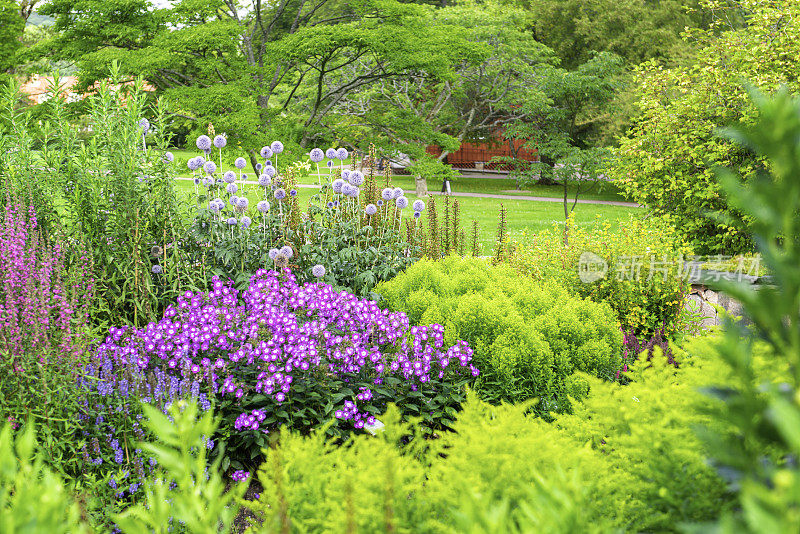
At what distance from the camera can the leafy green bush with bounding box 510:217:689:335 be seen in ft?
16.6

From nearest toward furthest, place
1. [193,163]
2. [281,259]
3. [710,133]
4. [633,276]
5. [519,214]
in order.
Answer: [281,259] < [193,163] < [633,276] < [710,133] < [519,214]

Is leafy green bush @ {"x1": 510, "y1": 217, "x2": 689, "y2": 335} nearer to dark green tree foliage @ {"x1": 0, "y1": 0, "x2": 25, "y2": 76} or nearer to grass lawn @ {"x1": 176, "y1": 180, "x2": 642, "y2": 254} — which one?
grass lawn @ {"x1": 176, "y1": 180, "x2": 642, "y2": 254}

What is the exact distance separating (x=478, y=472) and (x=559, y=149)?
40.7 feet

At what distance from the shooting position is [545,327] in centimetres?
409

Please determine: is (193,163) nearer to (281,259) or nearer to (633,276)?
(281,259)

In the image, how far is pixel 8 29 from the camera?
12.8 meters

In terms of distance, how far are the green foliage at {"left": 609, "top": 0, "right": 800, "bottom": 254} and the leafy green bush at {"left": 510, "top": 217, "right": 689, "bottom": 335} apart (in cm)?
148

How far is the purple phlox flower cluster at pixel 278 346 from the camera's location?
128 inches

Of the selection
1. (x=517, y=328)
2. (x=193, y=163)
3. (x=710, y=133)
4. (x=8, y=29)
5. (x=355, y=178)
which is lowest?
(x=517, y=328)

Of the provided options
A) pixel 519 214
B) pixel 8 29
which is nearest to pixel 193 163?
pixel 8 29

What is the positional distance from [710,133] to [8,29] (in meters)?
13.5

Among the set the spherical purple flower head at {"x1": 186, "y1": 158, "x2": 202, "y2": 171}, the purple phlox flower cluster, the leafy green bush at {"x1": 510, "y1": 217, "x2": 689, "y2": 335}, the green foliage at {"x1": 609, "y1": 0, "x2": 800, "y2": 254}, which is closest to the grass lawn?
the green foliage at {"x1": 609, "y1": 0, "x2": 800, "y2": 254}

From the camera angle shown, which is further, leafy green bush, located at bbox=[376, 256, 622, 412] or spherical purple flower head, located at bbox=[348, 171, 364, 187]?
spherical purple flower head, located at bbox=[348, 171, 364, 187]

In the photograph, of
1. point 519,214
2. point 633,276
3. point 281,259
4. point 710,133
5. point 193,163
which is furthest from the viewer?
point 519,214
